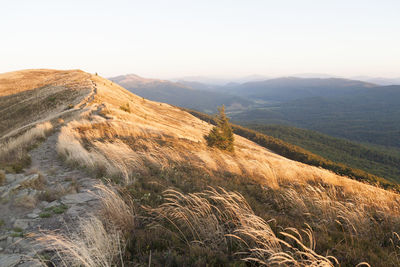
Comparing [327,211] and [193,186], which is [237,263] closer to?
[193,186]

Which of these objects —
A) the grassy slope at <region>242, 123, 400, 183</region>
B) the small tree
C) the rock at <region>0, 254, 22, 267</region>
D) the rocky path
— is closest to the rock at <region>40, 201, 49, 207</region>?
the rocky path

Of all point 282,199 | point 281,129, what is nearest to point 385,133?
point 281,129

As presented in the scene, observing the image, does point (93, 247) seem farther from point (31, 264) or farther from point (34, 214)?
point (34, 214)

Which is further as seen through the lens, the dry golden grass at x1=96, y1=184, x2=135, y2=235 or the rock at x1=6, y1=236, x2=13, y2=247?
the dry golden grass at x1=96, y1=184, x2=135, y2=235

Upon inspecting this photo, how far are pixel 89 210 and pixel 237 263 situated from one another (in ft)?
12.1

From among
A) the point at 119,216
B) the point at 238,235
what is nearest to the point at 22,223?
the point at 119,216

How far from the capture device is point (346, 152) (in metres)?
115

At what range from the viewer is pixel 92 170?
Answer: 694cm

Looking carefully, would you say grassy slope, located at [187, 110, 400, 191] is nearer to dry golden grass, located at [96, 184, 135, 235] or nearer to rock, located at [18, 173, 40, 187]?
dry golden grass, located at [96, 184, 135, 235]

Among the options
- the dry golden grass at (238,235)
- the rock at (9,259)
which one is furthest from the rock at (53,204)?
the dry golden grass at (238,235)

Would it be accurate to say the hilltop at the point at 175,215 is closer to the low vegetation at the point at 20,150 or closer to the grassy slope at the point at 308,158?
the low vegetation at the point at 20,150

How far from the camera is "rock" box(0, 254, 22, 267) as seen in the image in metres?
3.05

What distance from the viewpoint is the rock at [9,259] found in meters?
3.05

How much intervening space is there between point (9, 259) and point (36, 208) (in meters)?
1.90
